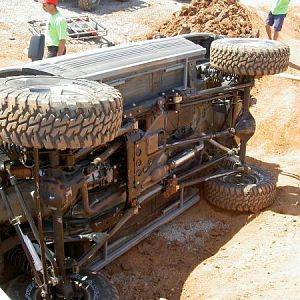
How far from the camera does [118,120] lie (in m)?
3.24

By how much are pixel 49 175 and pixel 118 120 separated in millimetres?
587

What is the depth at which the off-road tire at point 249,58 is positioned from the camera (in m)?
→ 5.27

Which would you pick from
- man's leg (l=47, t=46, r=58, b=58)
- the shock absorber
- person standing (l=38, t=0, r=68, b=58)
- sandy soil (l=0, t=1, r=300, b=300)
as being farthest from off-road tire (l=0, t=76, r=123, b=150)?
man's leg (l=47, t=46, r=58, b=58)

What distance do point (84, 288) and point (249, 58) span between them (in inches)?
108

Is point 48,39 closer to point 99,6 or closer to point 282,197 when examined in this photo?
point 282,197

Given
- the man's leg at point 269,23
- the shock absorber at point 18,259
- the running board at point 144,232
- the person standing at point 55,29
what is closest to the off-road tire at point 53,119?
the shock absorber at point 18,259

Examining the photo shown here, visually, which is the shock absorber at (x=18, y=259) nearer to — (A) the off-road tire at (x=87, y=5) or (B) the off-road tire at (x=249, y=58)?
(B) the off-road tire at (x=249, y=58)

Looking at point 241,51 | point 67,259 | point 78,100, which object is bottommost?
point 67,259

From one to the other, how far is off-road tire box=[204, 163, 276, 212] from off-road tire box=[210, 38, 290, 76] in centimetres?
121

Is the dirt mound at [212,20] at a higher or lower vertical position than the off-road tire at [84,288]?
lower

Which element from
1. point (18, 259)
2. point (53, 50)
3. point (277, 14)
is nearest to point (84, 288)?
point (18, 259)

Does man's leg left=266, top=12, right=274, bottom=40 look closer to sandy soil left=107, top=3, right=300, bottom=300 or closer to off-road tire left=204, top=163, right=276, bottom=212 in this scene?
sandy soil left=107, top=3, right=300, bottom=300

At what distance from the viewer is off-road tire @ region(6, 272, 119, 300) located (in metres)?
3.75

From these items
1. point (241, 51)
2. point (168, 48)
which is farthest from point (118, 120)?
point (241, 51)
